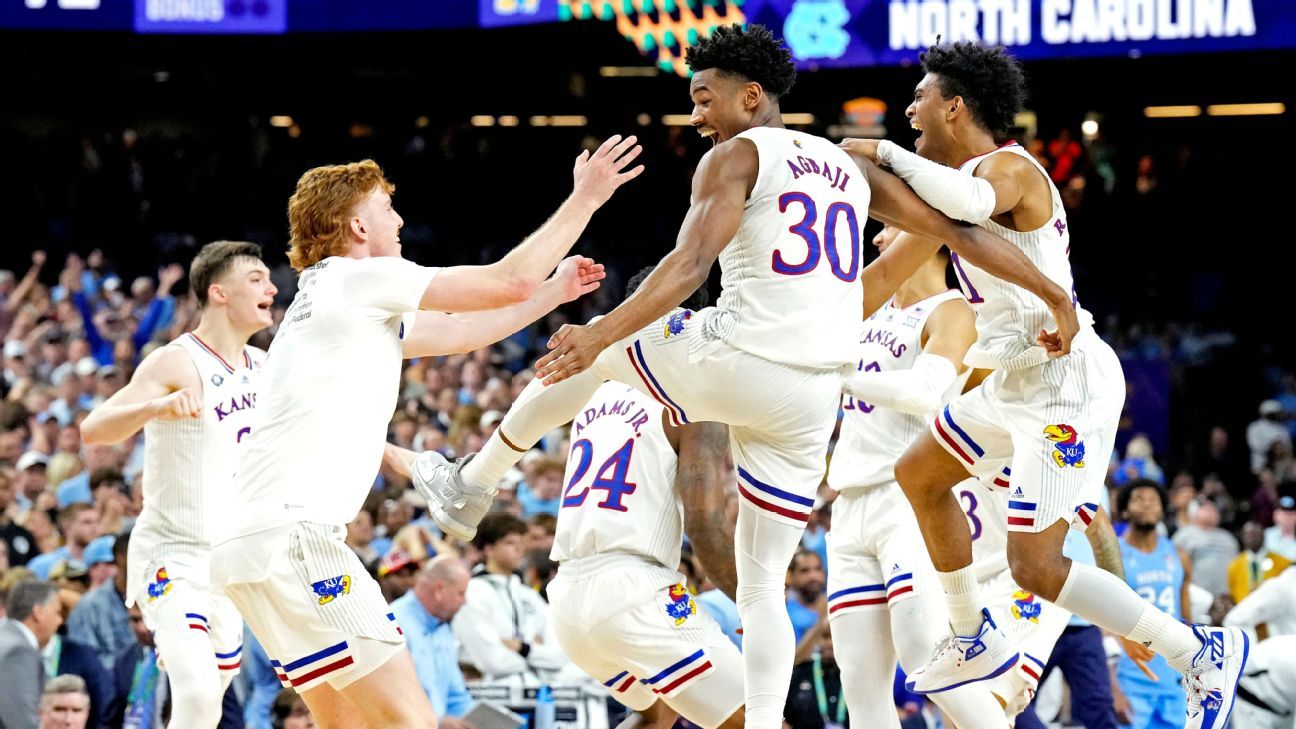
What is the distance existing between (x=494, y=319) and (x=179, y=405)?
Result: 1.54 m

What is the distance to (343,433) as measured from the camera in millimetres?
4770

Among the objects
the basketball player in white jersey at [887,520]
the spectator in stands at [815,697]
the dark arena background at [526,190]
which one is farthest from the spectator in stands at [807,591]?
the basketball player in white jersey at [887,520]

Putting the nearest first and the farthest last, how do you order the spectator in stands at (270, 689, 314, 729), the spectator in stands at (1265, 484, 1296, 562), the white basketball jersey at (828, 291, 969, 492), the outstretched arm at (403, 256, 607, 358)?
1. the outstretched arm at (403, 256, 607, 358)
2. the white basketball jersey at (828, 291, 969, 492)
3. the spectator in stands at (270, 689, 314, 729)
4. the spectator in stands at (1265, 484, 1296, 562)

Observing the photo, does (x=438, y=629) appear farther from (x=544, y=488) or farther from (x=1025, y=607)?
(x=544, y=488)

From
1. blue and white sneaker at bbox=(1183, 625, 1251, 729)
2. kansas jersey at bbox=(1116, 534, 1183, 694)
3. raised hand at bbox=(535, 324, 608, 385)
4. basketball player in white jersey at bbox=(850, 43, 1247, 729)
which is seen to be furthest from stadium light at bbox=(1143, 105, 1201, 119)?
raised hand at bbox=(535, 324, 608, 385)

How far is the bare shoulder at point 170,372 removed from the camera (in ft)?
22.5

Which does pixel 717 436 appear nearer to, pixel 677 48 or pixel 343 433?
pixel 343 433

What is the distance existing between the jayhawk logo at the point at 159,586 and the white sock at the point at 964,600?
3.17 m

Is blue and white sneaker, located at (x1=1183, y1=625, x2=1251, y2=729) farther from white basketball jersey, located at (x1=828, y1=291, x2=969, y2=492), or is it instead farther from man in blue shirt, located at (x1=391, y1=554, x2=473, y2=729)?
man in blue shirt, located at (x1=391, y1=554, x2=473, y2=729)

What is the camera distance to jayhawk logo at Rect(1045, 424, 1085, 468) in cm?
569

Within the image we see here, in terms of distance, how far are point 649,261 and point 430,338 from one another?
14.7 metres

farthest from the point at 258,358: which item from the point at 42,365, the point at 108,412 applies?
the point at 42,365

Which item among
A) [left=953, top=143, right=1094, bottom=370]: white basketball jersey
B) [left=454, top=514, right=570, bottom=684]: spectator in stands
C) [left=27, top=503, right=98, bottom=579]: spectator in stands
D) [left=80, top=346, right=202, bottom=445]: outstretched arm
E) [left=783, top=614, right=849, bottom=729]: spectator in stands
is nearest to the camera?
[left=953, top=143, right=1094, bottom=370]: white basketball jersey

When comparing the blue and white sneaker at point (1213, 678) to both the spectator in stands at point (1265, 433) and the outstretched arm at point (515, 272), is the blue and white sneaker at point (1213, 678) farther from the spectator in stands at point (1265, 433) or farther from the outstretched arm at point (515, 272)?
the spectator in stands at point (1265, 433)
